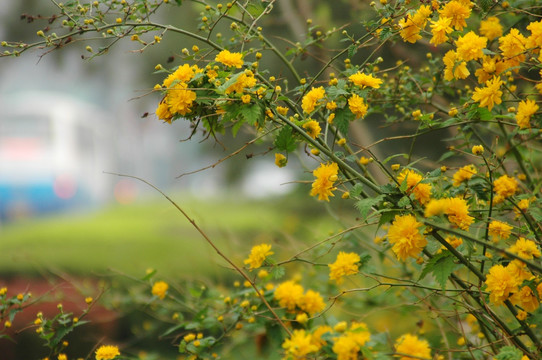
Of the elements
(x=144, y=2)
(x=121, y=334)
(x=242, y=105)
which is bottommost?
(x=121, y=334)

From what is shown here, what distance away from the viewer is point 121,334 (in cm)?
475

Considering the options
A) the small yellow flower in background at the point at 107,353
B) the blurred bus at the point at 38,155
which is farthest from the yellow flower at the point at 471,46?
the blurred bus at the point at 38,155

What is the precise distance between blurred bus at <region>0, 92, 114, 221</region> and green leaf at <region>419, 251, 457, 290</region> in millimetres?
14088

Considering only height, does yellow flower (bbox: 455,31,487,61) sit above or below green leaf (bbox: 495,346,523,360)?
above

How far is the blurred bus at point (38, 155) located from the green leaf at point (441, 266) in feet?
46.2

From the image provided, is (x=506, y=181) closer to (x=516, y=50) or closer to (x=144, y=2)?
(x=516, y=50)

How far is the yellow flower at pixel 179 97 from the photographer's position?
1.21 m

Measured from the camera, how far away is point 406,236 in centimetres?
114

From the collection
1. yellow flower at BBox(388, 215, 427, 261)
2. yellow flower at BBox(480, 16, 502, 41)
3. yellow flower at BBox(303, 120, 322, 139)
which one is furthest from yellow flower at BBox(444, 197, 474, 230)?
yellow flower at BBox(480, 16, 502, 41)

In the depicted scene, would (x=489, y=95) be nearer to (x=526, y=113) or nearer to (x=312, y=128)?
(x=526, y=113)

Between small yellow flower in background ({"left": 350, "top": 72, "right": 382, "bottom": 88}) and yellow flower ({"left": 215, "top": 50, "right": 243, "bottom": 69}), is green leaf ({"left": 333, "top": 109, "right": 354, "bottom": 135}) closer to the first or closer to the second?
small yellow flower in background ({"left": 350, "top": 72, "right": 382, "bottom": 88})

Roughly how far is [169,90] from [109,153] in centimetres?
1927

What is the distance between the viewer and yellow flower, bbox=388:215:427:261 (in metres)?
1.13

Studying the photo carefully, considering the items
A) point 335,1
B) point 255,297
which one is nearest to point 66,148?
point 335,1
